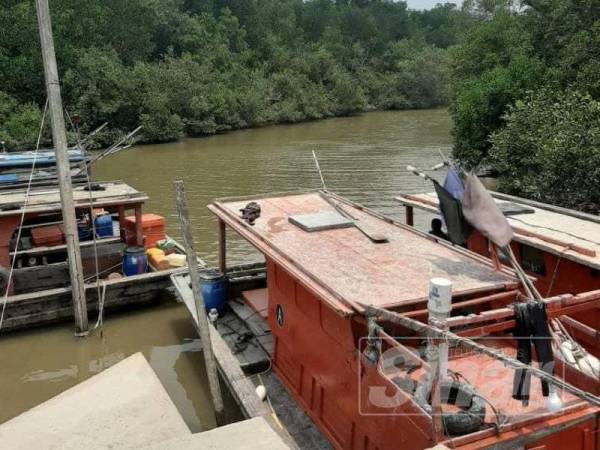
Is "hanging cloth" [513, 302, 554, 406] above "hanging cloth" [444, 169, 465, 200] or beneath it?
beneath

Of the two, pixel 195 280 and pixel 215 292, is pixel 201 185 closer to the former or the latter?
pixel 215 292

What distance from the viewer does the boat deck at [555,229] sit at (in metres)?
7.07

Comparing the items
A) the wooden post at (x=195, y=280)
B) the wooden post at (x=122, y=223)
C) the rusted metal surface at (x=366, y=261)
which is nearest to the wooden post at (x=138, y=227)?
the wooden post at (x=122, y=223)

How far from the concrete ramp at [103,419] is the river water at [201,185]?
10.9 ft

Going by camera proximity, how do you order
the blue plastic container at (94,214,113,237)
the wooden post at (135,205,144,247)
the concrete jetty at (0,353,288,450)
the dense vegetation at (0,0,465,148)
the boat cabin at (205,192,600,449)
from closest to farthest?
1. the concrete jetty at (0,353,288,450)
2. the boat cabin at (205,192,600,449)
3. the wooden post at (135,205,144,247)
4. the blue plastic container at (94,214,113,237)
5. the dense vegetation at (0,0,465,148)

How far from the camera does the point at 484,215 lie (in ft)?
19.5

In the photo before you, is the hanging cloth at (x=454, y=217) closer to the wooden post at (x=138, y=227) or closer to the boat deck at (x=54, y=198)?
the boat deck at (x=54, y=198)

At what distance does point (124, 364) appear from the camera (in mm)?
5266

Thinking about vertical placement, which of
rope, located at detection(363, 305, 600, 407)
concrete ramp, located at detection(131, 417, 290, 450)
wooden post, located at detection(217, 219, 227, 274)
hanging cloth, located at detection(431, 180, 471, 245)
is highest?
hanging cloth, located at detection(431, 180, 471, 245)

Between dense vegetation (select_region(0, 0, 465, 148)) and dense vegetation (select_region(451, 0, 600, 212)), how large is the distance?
812 inches

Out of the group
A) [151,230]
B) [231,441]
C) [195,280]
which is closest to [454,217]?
[195,280]

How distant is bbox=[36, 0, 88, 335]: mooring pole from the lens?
365 inches

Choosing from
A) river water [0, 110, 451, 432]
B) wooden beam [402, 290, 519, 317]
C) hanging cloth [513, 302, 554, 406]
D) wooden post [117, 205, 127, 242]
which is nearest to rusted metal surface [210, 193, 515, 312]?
wooden beam [402, 290, 519, 317]

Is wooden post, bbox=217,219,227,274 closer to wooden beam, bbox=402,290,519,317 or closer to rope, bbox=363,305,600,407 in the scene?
wooden beam, bbox=402,290,519,317
